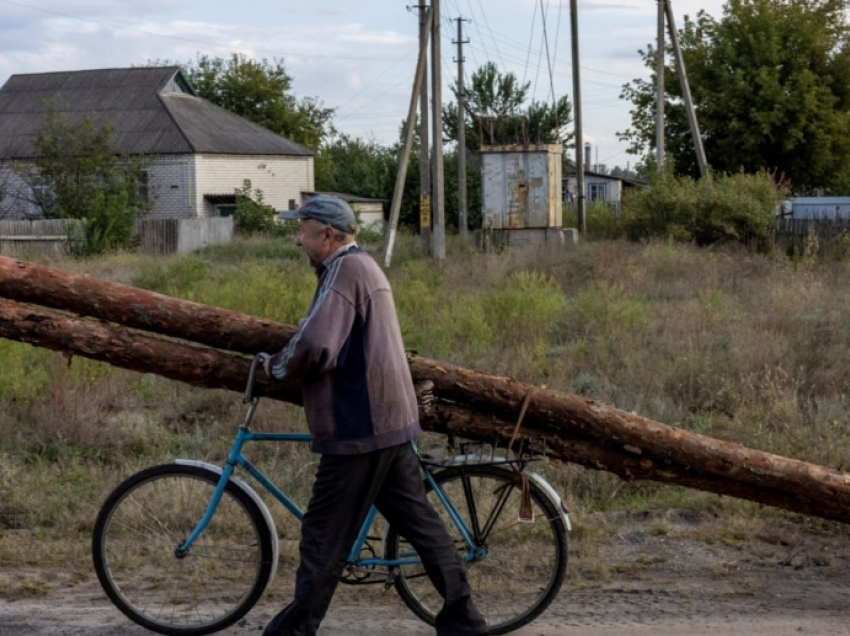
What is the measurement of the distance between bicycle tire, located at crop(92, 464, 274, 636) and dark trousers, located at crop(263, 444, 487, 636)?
0.50 meters

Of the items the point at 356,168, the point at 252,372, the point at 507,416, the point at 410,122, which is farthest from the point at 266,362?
the point at 356,168

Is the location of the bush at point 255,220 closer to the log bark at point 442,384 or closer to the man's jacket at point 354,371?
the log bark at point 442,384

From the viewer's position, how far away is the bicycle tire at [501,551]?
5508 millimetres

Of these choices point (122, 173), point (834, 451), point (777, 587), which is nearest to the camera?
point (777, 587)

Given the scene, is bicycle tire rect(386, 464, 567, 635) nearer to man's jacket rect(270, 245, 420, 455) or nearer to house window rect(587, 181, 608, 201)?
man's jacket rect(270, 245, 420, 455)

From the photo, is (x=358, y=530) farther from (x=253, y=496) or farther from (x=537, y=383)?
(x=537, y=383)

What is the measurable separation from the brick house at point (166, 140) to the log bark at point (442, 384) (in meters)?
40.1

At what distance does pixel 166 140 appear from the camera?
48625 millimetres

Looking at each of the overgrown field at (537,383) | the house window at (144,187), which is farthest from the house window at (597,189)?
the overgrown field at (537,383)

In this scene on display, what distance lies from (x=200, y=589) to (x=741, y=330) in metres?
8.42

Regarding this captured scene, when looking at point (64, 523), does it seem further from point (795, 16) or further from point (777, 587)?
point (795, 16)

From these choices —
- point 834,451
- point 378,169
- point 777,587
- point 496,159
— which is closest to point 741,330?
point 834,451

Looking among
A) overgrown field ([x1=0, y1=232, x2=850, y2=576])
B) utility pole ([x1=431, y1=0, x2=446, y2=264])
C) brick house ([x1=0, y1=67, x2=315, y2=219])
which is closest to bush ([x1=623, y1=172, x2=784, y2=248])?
utility pole ([x1=431, y1=0, x2=446, y2=264])

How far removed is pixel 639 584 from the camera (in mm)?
6184
